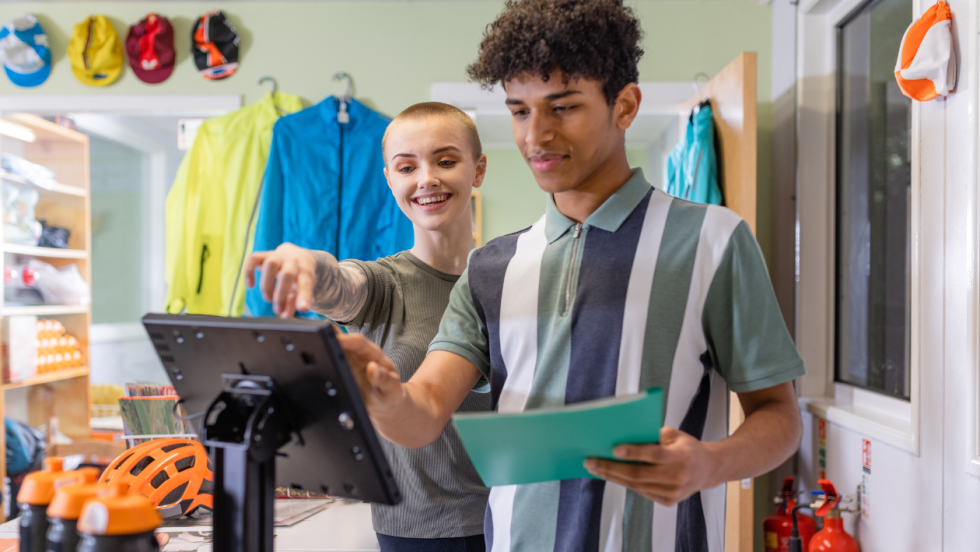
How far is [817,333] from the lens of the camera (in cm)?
236

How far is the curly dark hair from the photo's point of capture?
85 cm

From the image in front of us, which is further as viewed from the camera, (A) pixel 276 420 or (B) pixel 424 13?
(B) pixel 424 13

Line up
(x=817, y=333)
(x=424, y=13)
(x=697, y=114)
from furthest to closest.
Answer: (x=424, y=13) < (x=697, y=114) < (x=817, y=333)

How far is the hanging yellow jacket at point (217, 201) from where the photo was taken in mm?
2828

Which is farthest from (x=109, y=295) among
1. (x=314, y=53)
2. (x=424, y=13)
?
(x=424, y=13)

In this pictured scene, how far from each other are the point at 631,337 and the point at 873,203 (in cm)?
161

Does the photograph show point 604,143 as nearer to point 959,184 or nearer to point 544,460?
point 544,460

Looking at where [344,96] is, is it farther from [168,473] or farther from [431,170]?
[168,473]

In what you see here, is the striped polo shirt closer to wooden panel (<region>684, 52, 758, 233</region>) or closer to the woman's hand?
the woman's hand

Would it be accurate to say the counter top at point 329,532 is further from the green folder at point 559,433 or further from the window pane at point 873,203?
the window pane at point 873,203

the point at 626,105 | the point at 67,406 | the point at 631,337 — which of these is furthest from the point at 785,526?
the point at 67,406

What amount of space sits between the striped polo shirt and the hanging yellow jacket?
7.12ft

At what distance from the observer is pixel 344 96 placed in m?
2.84

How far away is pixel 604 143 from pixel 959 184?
96 cm
